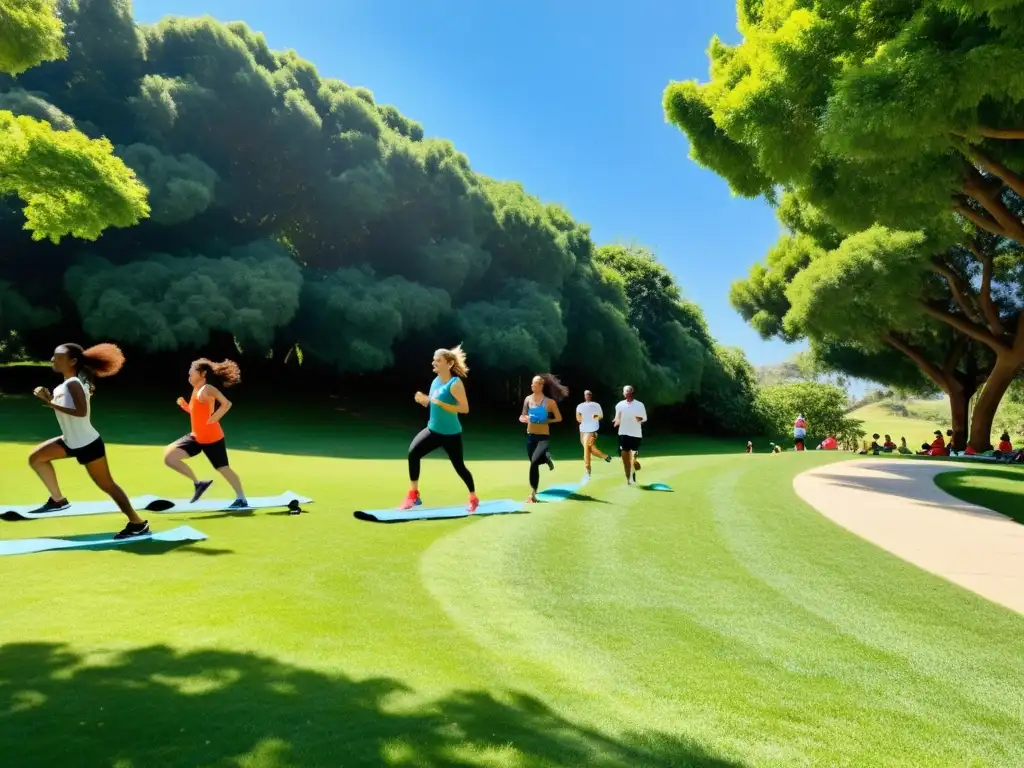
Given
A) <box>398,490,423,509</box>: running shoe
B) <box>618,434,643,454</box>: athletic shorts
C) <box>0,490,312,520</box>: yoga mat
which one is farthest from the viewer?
<box>618,434,643,454</box>: athletic shorts

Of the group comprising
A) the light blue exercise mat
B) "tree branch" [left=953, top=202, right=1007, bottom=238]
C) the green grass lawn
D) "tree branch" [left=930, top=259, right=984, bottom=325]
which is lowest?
the green grass lawn

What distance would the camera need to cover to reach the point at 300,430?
943 inches

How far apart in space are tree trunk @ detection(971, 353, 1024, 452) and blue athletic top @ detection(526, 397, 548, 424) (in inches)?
858

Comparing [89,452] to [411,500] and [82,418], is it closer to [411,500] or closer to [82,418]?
[82,418]

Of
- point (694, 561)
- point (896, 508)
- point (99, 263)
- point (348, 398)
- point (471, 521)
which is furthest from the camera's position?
point (348, 398)

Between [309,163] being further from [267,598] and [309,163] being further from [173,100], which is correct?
[267,598]

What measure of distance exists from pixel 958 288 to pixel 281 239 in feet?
99.8

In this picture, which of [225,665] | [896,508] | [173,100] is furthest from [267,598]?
[173,100]

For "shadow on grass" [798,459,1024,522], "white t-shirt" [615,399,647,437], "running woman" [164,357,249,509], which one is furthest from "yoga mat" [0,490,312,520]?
"shadow on grass" [798,459,1024,522]

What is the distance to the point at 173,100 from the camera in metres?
25.6

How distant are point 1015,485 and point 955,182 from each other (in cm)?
631

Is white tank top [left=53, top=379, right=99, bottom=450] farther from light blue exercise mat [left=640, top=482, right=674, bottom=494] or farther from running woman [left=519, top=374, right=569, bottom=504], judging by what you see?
light blue exercise mat [left=640, top=482, right=674, bottom=494]

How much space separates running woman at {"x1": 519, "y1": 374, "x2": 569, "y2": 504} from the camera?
10172 mm

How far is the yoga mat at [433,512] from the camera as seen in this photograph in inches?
314
